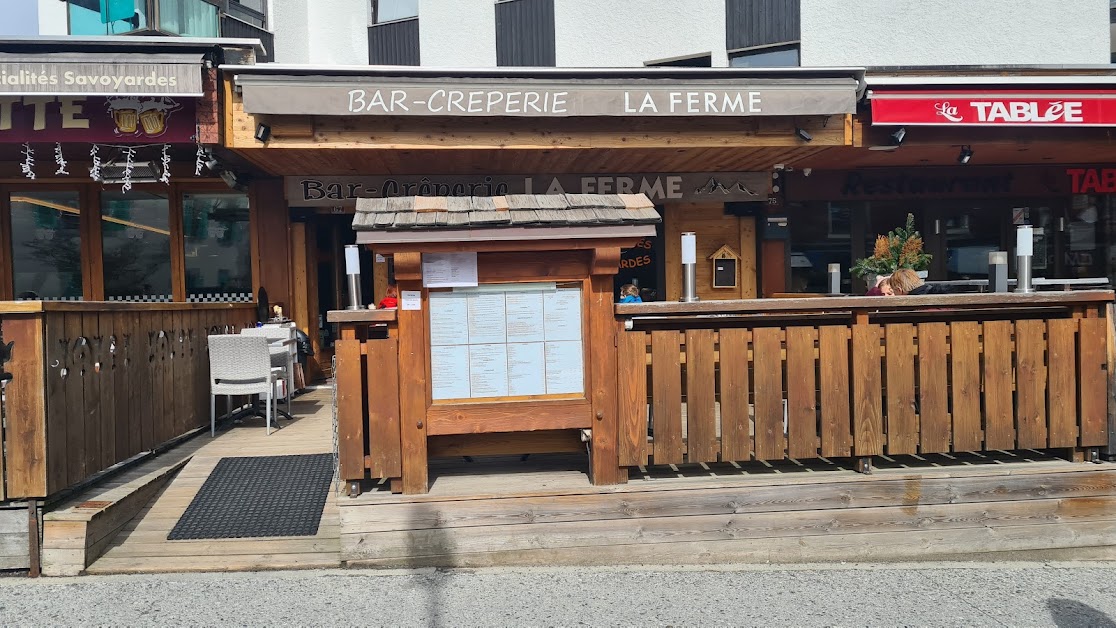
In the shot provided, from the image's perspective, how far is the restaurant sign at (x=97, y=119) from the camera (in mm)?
7703

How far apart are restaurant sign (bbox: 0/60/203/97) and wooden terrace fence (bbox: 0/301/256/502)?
2188mm

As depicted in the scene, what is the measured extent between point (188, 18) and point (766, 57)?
27.4ft

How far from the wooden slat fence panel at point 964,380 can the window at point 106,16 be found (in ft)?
33.9

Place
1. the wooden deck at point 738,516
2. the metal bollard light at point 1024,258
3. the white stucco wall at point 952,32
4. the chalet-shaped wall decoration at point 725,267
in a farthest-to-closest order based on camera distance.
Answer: the white stucco wall at point 952,32 → the chalet-shaped wall decoration at point 725,267 → the metal bollard light at point 1024,258 → the wooden deck at point 738,516

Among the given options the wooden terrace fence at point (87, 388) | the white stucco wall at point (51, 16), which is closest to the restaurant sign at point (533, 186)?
the wooden terrace fence at point (87, 388)

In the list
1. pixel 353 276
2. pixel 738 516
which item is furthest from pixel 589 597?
pixel 353 276

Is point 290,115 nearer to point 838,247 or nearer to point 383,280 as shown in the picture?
point 383,280

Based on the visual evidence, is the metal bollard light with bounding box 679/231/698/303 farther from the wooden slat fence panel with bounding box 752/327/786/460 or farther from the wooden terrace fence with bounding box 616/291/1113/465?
the wooden slat fence panel with bounding box 752/327/786/460

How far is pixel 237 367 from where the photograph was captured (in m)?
6.94

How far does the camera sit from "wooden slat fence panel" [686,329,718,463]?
4484 mm

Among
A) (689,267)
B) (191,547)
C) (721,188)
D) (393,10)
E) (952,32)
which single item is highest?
(393,10)

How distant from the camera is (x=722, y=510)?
4.39 meters

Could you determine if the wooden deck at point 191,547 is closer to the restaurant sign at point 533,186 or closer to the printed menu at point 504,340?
the printed menu at point 504,340

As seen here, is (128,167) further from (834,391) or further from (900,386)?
(900,386)
